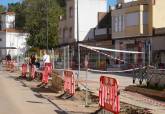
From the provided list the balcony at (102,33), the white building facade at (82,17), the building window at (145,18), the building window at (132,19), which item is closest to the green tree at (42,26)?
the white building facade at (82,17)

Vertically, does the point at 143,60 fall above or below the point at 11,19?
below

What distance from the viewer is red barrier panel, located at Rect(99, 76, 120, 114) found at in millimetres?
12789

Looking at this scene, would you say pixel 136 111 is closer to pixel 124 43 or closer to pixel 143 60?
pixel 143 60

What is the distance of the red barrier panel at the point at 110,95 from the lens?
12789 millimetres

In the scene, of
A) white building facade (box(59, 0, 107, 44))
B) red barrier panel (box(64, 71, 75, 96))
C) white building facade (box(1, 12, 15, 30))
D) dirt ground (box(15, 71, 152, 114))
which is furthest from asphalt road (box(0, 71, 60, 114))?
white building facade (box(1, 12, 15, 30))

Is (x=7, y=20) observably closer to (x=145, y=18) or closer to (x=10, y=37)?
(x=10, y=37)

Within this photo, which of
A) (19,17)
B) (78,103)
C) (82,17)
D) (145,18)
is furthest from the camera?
(19,17)

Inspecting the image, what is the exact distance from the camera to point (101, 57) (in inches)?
1658

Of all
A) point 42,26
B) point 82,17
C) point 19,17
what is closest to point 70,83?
point 82,17

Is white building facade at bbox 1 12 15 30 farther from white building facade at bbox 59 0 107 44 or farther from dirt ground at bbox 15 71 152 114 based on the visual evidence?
dirt ground at bbox 15 71 152 114

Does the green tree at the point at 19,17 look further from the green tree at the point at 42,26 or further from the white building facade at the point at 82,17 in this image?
the white building facade at the point at 82,17

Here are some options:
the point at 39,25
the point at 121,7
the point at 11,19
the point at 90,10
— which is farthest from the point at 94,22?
the point at 11,19

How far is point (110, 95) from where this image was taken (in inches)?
531

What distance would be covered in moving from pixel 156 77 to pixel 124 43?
3744 centimetres
